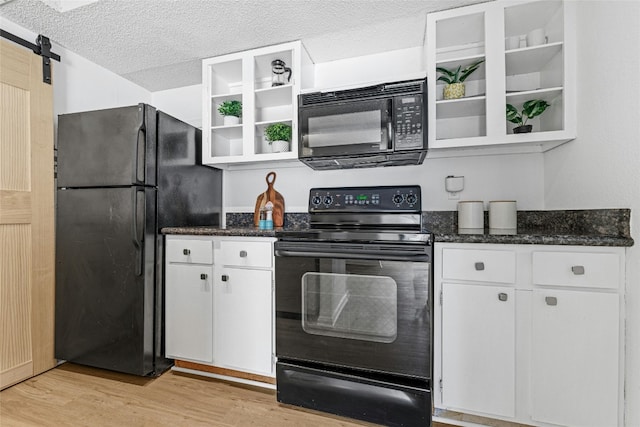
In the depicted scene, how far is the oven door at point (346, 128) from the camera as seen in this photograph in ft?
5.78

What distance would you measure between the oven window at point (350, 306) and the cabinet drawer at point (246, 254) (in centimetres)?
30

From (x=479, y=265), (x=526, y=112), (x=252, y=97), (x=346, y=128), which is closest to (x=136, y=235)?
(x=252, y=97)

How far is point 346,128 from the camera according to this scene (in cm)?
183

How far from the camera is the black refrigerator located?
5.90 ft

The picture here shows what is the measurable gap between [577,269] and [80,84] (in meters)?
3.44

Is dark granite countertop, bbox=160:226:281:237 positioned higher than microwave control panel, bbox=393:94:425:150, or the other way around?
microwave control panel, bbox=393:94:425:150

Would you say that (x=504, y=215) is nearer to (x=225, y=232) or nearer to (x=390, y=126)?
(x=390, y=126)

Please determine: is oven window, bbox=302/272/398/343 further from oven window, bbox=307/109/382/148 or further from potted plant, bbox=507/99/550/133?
potted plant, bbox=507/99/550/133

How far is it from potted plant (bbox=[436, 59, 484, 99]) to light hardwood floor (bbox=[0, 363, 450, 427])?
1.94 m

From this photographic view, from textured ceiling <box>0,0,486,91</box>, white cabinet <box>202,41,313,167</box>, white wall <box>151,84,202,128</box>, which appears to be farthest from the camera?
white wall <box>151,84,202,128</box>

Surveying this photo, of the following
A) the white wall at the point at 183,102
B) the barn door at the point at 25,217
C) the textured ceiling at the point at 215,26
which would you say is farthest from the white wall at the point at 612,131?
the barn door at the point at 25,217

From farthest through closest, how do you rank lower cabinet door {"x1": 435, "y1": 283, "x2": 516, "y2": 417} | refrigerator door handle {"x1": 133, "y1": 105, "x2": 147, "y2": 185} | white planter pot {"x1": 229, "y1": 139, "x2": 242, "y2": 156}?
1. white planter pot {"x1": 229, "y1": 139, "x2": 242, "y2": 156}
2. refrigerator door handle {"x1": 133, "y1": 105, "x2": 147, "y2": 185}
3. lower cabinet door {"x1": 435, "y1": 283, "x2": 516, "y2": 417}

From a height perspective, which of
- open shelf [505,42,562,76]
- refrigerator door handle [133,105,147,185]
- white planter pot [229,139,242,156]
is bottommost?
refrigerator door handle [133,105,147,185]

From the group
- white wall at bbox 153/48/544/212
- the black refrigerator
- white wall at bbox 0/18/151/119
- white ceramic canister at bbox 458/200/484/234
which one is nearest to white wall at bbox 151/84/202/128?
white wall at bbox 153/48/544/212
